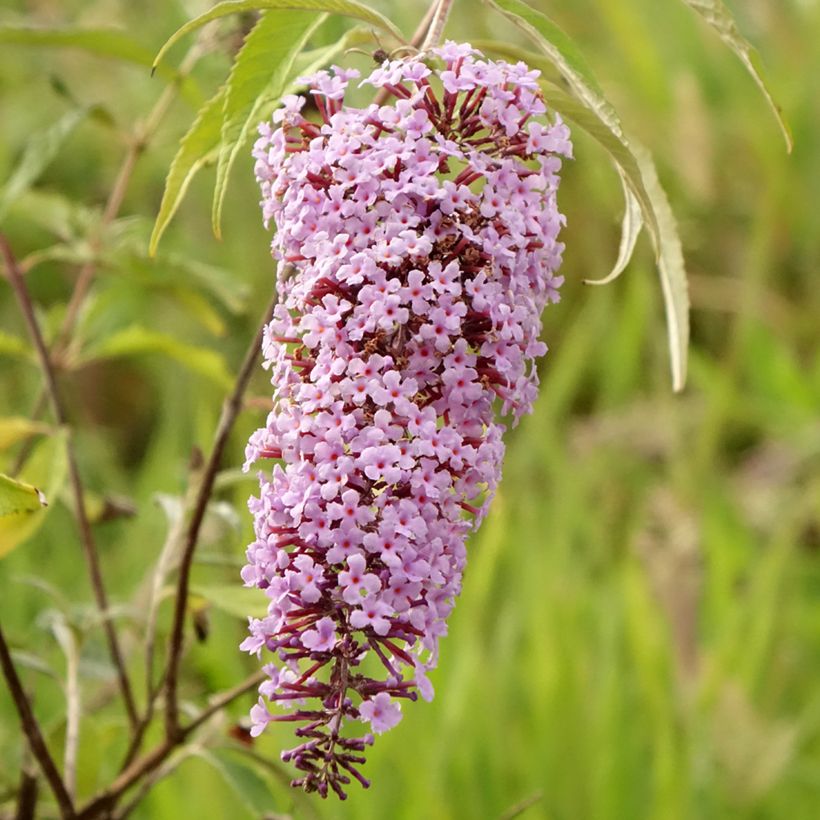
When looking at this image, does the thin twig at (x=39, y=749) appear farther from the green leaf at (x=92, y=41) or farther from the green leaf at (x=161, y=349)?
the green leaf at (x=92, y=41)

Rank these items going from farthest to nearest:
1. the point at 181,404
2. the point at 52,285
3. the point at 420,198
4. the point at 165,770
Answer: the point at 52,285 → the point at 181,404 → the point at 165,770 → the point at 420,198

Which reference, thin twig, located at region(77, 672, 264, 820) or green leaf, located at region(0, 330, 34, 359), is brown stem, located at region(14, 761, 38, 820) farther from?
green leaf, located at region(0, 330, 34, 359)

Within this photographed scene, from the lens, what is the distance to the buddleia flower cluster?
2.46 ft

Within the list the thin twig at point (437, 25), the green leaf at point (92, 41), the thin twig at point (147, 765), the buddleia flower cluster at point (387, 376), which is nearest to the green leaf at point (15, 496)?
the buddleia flower cluster at point (387, 376)

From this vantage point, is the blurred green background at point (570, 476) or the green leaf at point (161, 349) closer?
the green leaf at point (161, 349)

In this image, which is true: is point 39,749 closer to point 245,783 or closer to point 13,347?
point 245,783

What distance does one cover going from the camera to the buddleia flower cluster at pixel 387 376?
0.75 metres

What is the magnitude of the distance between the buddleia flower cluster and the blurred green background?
0.31 meters

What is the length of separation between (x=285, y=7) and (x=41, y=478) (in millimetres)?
585

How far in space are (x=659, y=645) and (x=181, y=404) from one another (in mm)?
1756

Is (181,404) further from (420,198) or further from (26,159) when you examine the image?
(420,198)

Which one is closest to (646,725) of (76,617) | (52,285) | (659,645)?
(659,645)

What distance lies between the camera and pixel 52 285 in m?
4.24

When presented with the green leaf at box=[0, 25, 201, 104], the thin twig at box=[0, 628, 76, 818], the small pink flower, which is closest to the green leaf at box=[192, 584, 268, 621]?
the thin twig at box=[0, 628, 76, 818]
